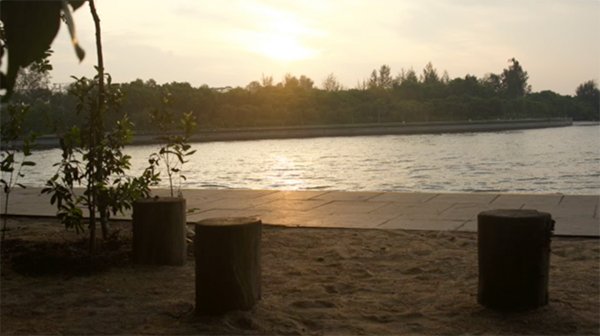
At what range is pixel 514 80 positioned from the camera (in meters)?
134

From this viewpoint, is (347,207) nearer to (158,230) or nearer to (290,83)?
(158,230)

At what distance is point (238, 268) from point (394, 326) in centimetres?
89

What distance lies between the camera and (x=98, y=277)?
15.6ft

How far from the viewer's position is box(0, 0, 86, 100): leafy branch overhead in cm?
50

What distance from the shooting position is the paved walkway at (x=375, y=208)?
6.73 m

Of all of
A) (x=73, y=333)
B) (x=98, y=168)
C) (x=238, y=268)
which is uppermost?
(x=98, y=168)

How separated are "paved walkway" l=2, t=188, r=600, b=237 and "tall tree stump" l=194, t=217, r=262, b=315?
2311mm

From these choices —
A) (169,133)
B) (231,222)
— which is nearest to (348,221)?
(169,133)

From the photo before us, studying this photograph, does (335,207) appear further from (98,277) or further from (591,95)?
(591,95)

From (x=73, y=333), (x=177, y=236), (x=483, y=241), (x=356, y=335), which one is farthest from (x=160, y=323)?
(x=483, y=241)

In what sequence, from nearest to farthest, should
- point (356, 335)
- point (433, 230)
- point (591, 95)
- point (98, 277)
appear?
1. point (356, 335)
2. point (98, 277)
3. point (433, 230)
4. point (591, 95)

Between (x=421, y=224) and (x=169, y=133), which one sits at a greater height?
(x=169, y=133)

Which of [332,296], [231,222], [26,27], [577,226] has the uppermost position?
[26,27]

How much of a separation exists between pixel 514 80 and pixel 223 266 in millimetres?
137684
